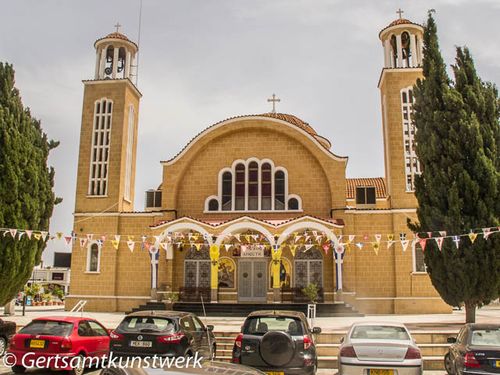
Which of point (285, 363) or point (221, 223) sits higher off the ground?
point (221, 223)

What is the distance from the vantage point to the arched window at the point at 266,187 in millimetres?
28172

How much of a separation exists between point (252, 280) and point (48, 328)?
1655 centimetres

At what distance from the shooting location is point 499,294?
17.7 m

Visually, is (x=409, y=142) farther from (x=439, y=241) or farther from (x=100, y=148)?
(x=100, y=148)

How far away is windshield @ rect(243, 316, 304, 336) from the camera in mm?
10227

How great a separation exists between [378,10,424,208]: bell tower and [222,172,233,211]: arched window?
8.86 m

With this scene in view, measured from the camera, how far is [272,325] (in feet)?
35.0

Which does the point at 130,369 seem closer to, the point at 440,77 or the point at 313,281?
the point at 440,77

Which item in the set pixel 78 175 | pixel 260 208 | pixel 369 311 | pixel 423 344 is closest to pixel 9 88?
pixel 78 175

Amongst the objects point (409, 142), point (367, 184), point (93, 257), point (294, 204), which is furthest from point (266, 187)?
point (93, 257)

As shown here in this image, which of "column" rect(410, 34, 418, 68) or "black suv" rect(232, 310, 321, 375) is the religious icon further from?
"black suv" rect(232, 310, 321, 375)

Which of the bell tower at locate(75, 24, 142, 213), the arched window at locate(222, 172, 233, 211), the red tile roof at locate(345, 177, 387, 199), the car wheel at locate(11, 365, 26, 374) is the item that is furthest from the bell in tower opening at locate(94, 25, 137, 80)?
the car wheel at locate(11, 365, 26, 374)

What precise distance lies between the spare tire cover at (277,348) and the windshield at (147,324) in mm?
2183

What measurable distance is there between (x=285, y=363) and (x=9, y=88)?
53.5ft
